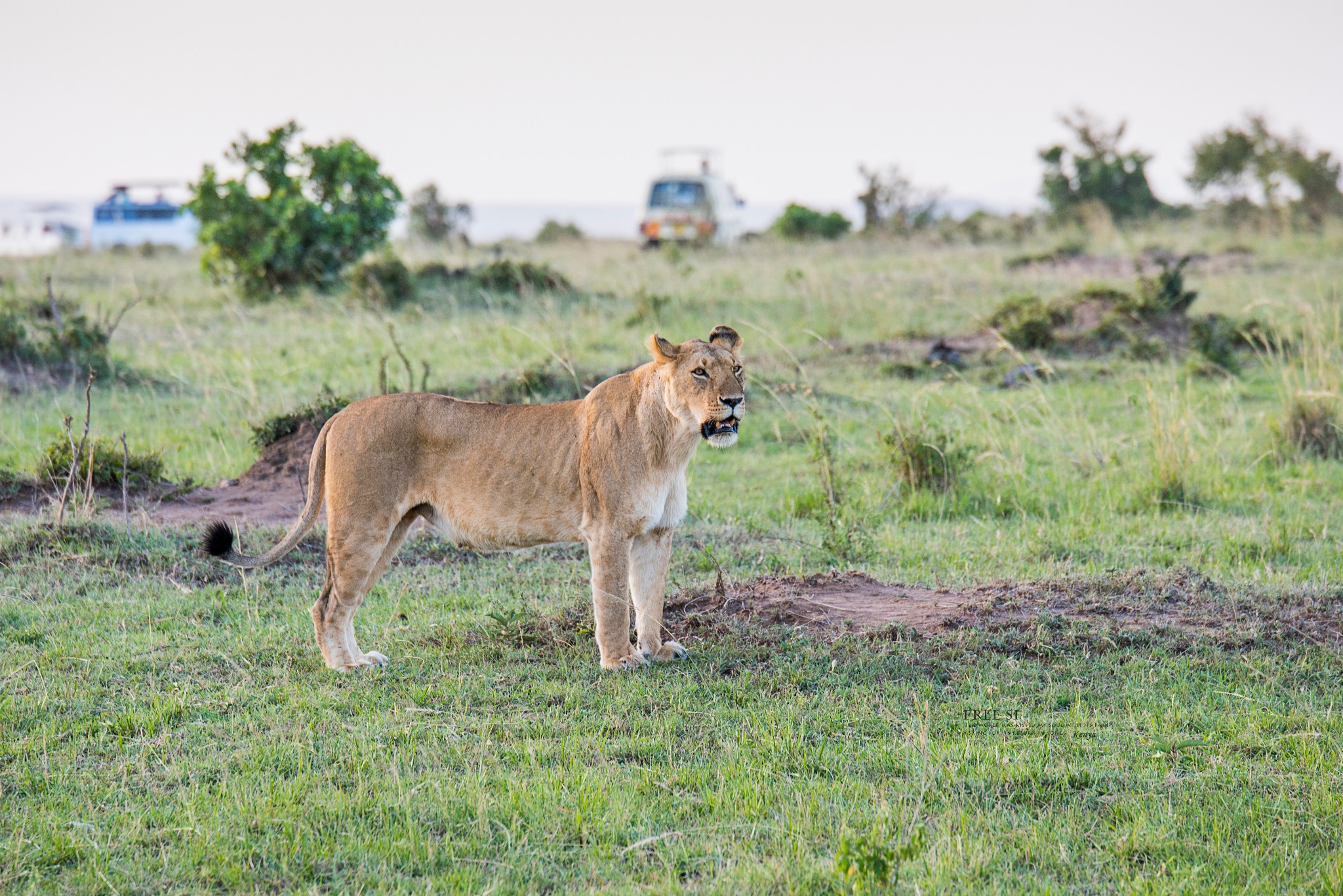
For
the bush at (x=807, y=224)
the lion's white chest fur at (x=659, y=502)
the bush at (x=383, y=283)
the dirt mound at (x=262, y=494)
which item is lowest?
the dirt mound at (x=262, y=494)

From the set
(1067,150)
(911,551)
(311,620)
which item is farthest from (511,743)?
(1067,150)

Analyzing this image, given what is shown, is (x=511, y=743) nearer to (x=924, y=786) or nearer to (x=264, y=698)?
(x=264, y=698)

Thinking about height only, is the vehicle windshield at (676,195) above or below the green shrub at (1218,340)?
above

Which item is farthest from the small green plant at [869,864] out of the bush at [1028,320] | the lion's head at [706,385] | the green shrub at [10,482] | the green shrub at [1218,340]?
the bush at [1028,320]

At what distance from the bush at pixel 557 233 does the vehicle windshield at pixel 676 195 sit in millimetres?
4240

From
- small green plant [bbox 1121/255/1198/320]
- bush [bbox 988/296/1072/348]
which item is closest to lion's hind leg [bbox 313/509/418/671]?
bush [bbox 988/296/1072/348]

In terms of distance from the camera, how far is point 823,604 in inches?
238

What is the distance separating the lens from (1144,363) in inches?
514

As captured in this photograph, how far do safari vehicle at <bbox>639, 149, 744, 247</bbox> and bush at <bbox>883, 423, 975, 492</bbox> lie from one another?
17073mm

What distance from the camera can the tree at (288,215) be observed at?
17422 mm

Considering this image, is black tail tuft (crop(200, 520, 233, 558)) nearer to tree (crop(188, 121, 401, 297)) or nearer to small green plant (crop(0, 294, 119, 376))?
small green plant (crop(0, 294, 119, 376))

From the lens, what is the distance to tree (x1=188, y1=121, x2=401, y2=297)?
1742 centimetres

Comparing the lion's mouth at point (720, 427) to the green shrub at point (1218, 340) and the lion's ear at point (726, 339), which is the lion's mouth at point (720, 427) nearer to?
the lion's ear at point (726, 339)

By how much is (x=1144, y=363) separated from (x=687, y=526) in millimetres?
7347
